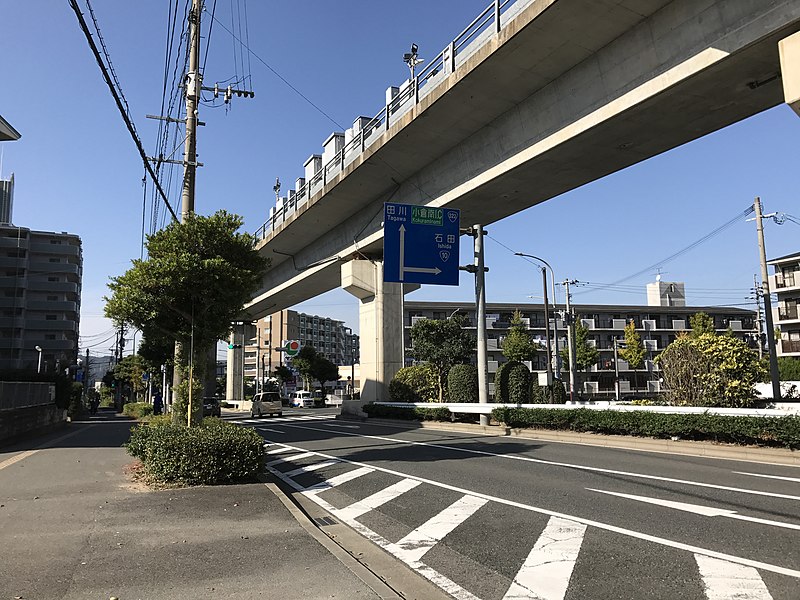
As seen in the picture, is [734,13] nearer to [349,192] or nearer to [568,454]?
[568,454]

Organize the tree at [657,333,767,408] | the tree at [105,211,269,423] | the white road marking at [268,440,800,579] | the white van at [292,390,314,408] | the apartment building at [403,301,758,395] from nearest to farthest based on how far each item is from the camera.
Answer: the white road marking at [268,440,800,579]
the tree at [105,211,269,423]
the tree at [657,333,767,408]
the white van at [292,390,314,408]
the apartment building at [403,301,758,395]

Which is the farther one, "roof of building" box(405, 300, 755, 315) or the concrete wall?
"roof of building" box(405, 300, 755, 315)

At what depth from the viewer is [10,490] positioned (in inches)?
376

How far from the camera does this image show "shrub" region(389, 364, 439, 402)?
92.1ft

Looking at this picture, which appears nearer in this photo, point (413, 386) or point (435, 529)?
point (435, 529)

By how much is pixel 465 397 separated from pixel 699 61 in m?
16.9

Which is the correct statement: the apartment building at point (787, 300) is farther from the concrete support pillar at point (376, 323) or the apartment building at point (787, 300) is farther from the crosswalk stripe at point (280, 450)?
the crosswalk stripe at point (280, 450)

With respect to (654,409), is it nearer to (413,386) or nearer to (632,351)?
(413,386)

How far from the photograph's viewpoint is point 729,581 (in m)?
5.04

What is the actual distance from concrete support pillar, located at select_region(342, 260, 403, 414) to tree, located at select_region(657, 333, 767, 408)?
44.5 ft

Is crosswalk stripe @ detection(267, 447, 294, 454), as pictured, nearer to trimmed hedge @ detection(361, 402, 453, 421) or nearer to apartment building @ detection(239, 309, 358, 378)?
trimmed hedge @ detection(361, 402, 453, 421)

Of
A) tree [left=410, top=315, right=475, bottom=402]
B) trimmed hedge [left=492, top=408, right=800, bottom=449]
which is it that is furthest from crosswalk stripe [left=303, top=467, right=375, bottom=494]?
tree [left=410, top=315, right=475, bottom=402]

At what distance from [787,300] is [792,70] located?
183ft

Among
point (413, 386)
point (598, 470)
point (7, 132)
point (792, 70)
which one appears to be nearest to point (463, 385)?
point (413, 386)
